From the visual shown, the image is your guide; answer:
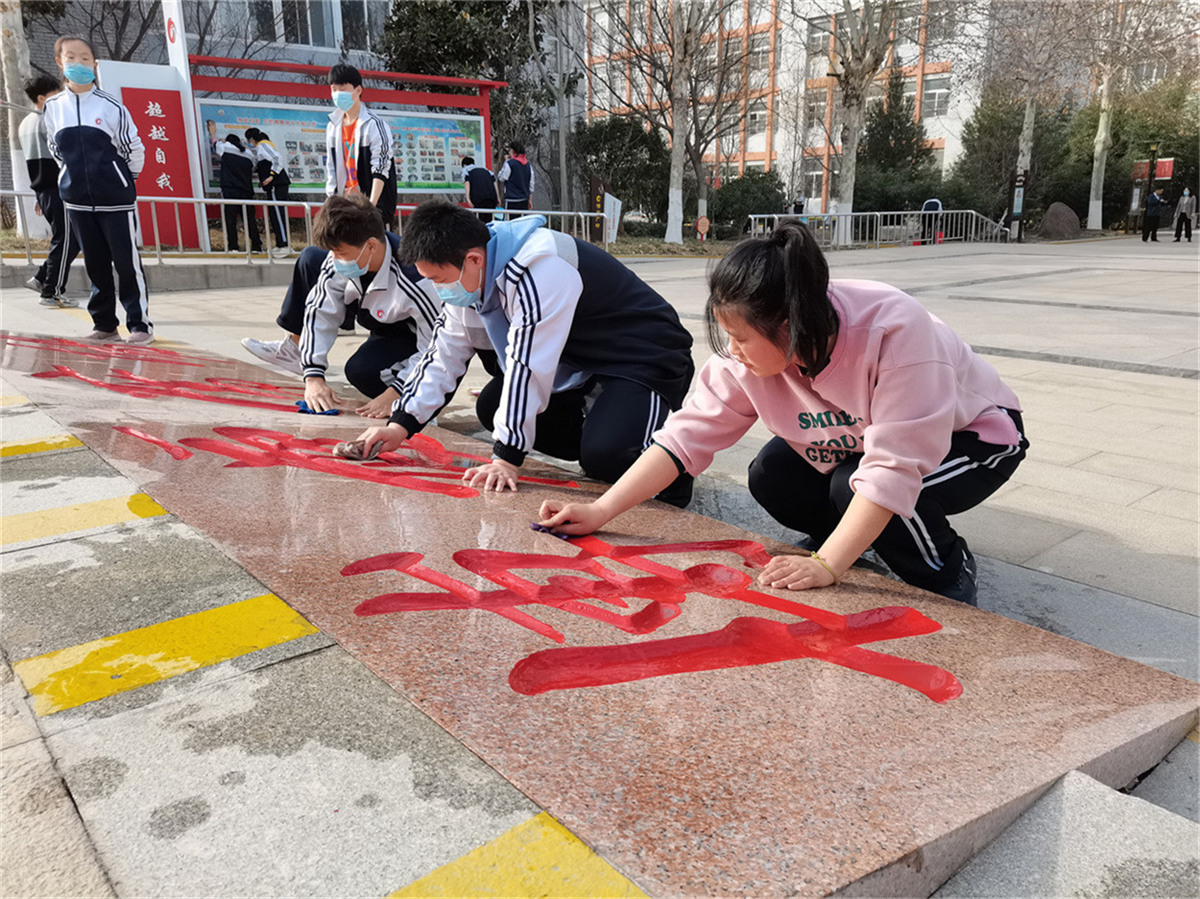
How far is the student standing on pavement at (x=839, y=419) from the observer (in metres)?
1.73

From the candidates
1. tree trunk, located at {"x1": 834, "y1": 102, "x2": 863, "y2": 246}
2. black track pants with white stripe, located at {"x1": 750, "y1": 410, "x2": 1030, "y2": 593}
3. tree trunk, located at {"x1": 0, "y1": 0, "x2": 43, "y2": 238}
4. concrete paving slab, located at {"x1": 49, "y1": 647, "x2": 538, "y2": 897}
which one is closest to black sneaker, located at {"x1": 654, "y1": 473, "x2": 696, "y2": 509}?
black track pants with white stripe, located at {"x1": 750, "y1": 410, "x2": 1030, "y2": 593}

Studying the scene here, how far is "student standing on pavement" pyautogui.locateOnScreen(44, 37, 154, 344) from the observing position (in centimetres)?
552

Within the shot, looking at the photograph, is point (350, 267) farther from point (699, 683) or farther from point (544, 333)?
point (699, 683)

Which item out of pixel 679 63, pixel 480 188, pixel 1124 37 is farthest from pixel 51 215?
pixel 1124 37

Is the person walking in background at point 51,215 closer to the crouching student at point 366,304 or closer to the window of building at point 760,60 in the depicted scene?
the crouching student at point 366,304

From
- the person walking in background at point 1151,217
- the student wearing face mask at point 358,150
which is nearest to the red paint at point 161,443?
the student wearing face mask at point 358,150

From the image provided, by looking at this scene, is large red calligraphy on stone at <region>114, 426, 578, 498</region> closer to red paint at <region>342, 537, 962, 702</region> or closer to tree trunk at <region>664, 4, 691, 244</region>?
red paint at <region>342, 537, 962, 702</region>

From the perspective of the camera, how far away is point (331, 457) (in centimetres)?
321

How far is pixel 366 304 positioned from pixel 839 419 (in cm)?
248

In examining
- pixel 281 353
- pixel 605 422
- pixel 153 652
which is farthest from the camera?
pixel 281 353

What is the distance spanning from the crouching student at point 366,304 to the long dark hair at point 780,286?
2.27 metres

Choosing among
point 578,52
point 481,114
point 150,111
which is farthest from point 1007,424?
point 578,52

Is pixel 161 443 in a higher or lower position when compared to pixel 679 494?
higher

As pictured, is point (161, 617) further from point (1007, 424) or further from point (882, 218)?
point (882, 218)
